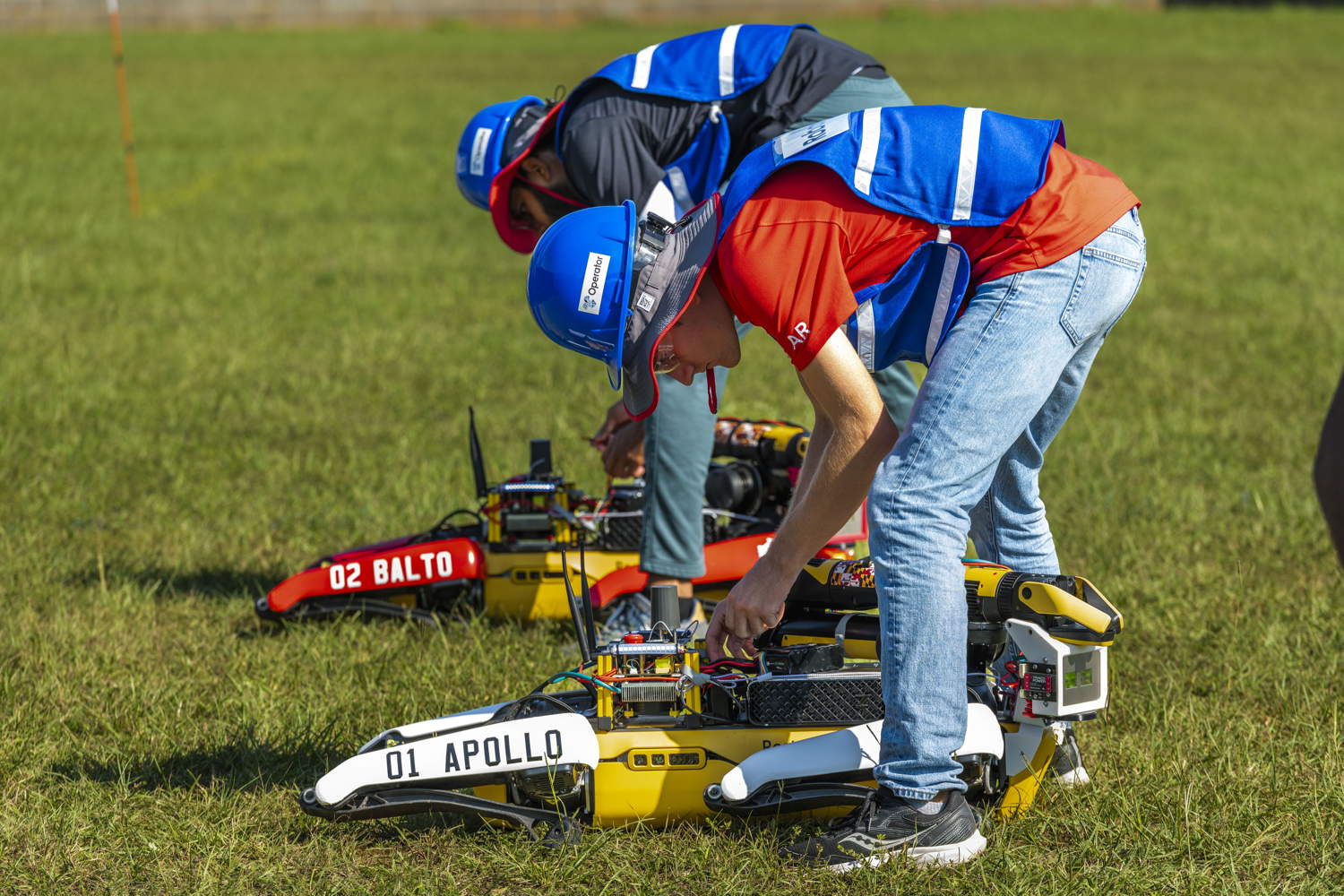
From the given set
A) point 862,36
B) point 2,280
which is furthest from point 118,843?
point 862,36

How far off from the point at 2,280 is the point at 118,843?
9007 mm

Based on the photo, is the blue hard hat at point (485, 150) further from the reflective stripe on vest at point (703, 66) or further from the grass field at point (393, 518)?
the grass field at point (393, 518)

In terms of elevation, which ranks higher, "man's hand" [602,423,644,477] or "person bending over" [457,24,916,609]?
"person bending over" [457,24,916,609]

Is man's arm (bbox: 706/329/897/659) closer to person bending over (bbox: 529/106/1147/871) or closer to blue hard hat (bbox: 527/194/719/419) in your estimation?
person bending over (bbox: 529/106/1147/871)

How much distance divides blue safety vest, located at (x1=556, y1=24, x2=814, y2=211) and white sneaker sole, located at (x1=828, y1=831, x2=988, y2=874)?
223 centimetres

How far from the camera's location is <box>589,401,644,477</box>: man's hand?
5.35 metres

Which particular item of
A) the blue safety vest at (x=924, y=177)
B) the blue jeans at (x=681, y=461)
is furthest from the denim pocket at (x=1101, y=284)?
the blue jeans at (x=681, y=461)

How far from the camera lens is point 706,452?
5.03 meters

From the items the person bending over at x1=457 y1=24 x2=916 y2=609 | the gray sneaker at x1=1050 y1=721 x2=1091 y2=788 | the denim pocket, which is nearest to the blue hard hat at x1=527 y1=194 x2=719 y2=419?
the denim pocket

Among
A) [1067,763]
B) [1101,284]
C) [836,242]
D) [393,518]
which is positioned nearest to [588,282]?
[836,242]

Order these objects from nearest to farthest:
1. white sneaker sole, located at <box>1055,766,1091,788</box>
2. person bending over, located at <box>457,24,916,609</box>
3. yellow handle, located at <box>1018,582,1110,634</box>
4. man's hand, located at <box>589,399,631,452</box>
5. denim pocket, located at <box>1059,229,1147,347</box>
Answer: denim pocket, located at <box>1059,229,1147,347</box> → yellow handle, located at <box>1018,582,1110,634</box> → white sneaker sole, located at <box>1055,766,1091,788</box> → person bending over, located at <box>457,24,916,609</box> → man's hand, located at <box>589,399,631,452</box>

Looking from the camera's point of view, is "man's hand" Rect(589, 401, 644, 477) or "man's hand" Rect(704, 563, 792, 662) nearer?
"man's hand" Rect(704, 563, 792, 662)

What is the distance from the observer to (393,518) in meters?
6.55

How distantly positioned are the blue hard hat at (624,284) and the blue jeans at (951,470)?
59 centimetres
